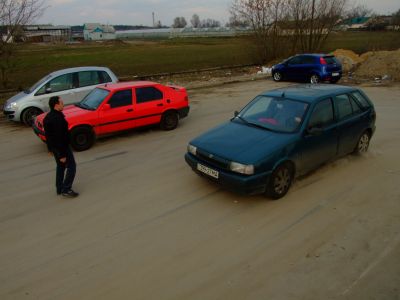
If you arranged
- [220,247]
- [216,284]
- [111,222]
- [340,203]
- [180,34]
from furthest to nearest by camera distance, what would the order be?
[180,34], [340,203], [111,222], [220,247], [216,284]

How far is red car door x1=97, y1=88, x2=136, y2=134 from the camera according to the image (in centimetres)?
864

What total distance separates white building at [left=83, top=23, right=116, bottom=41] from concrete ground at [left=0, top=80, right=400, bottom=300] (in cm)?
11526

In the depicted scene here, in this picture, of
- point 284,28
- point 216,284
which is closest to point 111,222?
point 216,284

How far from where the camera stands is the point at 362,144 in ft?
Result: 24.2

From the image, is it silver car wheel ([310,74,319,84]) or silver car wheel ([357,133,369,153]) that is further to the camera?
silver car wheel ([310,74,319,84])

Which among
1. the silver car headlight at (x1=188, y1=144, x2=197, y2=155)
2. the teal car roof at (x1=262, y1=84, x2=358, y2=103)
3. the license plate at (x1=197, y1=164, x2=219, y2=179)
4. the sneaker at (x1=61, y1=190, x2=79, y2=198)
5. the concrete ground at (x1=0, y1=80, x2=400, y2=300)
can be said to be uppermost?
the teal car roof at (x1=262, y1=84, x2=358, y2=103)

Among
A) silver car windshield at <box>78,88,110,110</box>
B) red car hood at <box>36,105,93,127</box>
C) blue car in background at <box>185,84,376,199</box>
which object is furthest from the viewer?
silver car windshield at <box>78,88,110,110</box>

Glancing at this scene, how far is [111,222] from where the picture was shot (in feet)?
16.9

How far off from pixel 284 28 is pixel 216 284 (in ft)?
81.9

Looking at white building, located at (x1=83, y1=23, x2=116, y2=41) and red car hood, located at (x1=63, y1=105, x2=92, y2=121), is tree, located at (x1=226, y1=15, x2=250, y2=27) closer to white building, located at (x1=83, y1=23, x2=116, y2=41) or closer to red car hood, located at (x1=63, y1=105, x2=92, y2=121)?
red car hood, located at (x1=63, y1=105, x2=92, y2=121)

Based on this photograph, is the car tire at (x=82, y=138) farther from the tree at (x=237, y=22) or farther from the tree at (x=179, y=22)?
the tree at (x=179, y=22)

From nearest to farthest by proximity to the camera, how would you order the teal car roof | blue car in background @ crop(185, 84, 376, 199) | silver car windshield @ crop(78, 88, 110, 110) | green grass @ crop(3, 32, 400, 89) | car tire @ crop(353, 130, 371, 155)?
blue car in background @ crop(185, 84, 376, 199) < the teal car roof < car tire @ crop(353, 130, 371, 155) < silver car windshield @ crop(78, 88, 110, 110) < green grass @ crop(3, 32, 400, 89)

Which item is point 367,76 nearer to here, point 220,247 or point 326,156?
point 326,156

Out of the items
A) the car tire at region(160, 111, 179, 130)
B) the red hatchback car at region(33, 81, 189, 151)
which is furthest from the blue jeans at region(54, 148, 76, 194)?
the car tire at region(160, 111, 179, 130)
